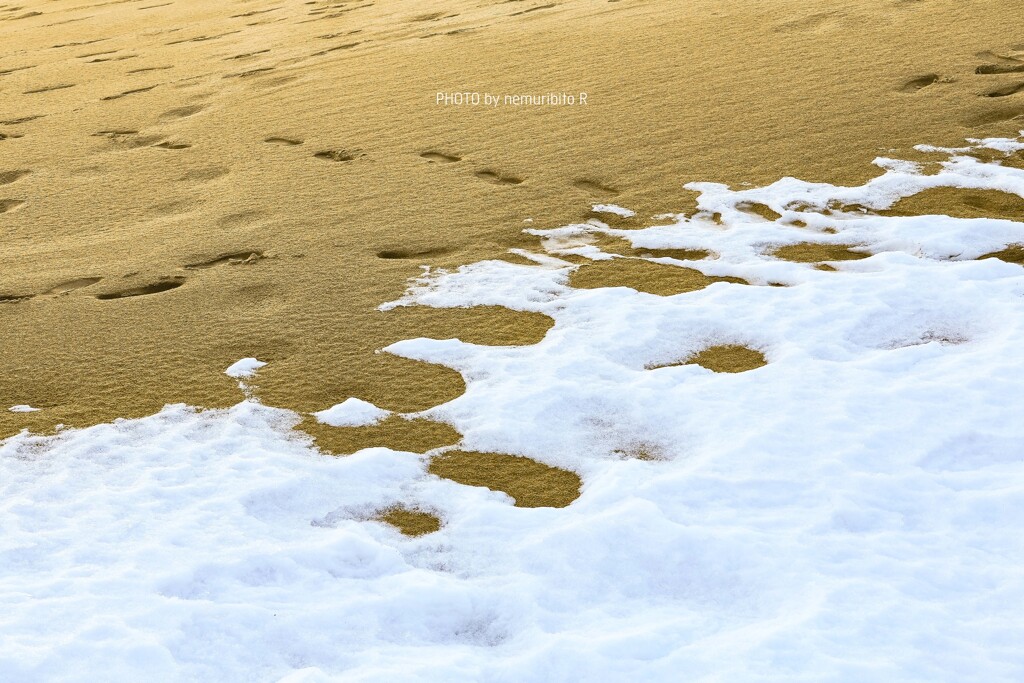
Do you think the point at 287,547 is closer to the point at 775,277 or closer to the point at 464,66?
the point at 775,277

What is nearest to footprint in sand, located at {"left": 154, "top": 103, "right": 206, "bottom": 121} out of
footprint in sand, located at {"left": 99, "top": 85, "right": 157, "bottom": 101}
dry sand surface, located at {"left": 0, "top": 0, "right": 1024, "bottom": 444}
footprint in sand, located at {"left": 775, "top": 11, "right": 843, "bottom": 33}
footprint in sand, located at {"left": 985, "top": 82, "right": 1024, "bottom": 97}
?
dry sand surface, located at {"left": 0, "top": 0, "right": 1024, "bottom": 444}

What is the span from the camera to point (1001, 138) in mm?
3246

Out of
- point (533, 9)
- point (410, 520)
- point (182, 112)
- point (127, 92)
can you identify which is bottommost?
point (410, 520)

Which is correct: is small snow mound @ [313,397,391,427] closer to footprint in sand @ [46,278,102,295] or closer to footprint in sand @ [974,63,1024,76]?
footprint in sand @ [46,278,102,295]

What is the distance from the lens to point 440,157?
3.57m

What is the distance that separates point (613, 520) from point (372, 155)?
7.69 ft

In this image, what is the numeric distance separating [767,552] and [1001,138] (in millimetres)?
2372

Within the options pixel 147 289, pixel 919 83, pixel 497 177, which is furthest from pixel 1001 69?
pixel 147 289

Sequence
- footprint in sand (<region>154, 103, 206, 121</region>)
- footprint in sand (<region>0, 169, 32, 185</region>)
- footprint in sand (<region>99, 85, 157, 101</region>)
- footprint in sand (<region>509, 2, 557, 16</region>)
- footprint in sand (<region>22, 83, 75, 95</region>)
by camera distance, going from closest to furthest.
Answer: footprint in sand (<region>0, 169, 32, 185</region>)
footprint in sand (<region>154, 103, 206, 121</region>)
footprint in sand (<region>99, 85, 157, 101</region>)
footprint in sand (<region>22, 83, 75, 95</region>)
footprint in sand (<region>509, 2, 557, 16</region>)

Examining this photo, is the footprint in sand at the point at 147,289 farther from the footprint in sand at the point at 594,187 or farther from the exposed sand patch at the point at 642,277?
the footprint in sand at the point at 594,187

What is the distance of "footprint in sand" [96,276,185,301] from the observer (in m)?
2.66

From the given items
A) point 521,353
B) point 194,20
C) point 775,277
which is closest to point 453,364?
point 521,353

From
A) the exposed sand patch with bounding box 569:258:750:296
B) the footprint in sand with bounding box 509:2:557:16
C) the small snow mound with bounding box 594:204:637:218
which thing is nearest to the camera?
the exposed sand patch with bounding box 569:258:750:296

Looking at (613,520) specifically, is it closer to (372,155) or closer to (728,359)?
(728,359)
